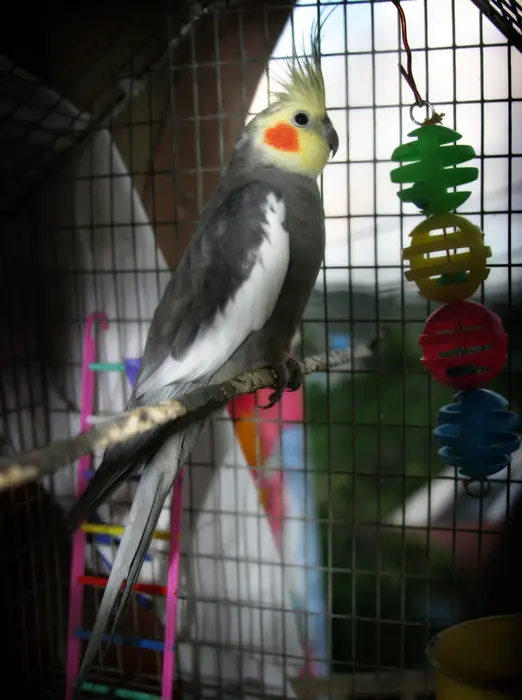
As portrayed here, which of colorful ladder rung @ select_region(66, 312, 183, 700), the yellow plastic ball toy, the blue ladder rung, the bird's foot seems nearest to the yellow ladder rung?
colorful ladder rung @ select_region(66, 312, 183, 700)

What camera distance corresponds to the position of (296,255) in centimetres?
94

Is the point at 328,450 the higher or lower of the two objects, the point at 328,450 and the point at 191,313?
the lower

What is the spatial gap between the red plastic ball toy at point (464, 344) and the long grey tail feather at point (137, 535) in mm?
400

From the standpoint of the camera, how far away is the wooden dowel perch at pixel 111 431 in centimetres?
39

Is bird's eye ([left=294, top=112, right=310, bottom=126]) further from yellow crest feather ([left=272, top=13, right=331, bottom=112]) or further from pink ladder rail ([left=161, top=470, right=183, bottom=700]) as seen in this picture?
pink ladder rail ([left=161, top=470, right=183, bottom=700])

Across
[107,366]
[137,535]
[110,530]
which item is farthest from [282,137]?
[110,530]

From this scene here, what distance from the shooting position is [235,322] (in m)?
0.87

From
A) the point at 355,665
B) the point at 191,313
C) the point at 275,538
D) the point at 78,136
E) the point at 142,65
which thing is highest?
the point at 142,65

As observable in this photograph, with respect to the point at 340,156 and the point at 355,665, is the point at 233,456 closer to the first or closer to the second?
the point at 355,665

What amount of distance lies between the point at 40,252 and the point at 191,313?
53 cm

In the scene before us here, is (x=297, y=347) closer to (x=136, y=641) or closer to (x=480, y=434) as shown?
(x=480, y=434)

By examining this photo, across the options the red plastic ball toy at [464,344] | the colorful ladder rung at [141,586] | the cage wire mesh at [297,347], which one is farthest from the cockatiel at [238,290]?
the colorful ladder rung at [141,586]

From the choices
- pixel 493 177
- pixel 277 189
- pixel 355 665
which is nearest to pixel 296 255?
pixel 277 189

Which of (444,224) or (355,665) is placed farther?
(355,665)
